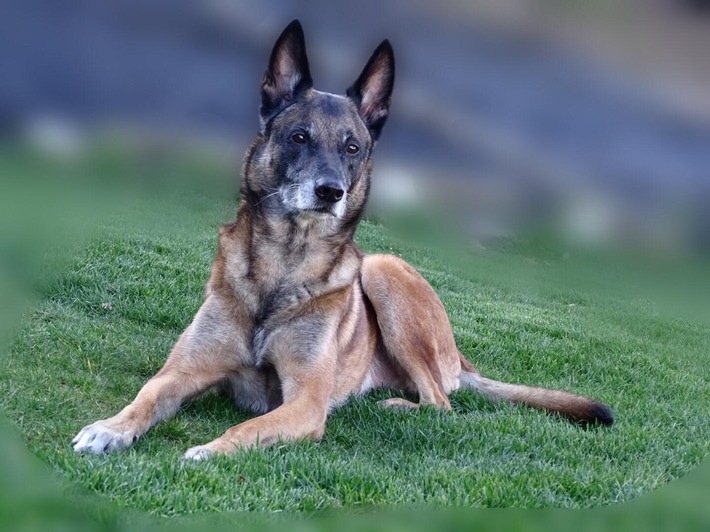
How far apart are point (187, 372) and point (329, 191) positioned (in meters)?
1.30

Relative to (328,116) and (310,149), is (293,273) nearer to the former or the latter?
(310,149)

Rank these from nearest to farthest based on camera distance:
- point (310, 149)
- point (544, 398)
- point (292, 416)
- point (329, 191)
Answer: point (292, 416) < point (329, 191) < point (310, 149) < point (544, 398)

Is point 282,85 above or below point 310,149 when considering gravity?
above

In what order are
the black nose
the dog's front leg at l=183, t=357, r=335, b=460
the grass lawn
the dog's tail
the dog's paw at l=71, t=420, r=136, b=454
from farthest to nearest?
the dog's tail < the black nose < the dog's front leg at l=183, t=357, r=335, b=460 < the dog's paw at l=71, t=420, r=136, b=454 < the grass lawn

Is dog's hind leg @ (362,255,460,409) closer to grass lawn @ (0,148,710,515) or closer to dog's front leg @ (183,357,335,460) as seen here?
grass lawn @ (0,148,710,515)

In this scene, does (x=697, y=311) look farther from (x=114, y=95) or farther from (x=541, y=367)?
(x=541, y=367)

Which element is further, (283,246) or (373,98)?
(283,246)

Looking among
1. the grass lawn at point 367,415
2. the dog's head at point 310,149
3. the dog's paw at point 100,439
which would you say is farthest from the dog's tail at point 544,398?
the dog's paw at point 100,439

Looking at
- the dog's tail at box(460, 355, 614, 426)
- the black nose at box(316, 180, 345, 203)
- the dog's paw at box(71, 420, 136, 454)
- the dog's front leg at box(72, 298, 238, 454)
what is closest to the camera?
the dog's paw at box(71, 420, 136, 454)

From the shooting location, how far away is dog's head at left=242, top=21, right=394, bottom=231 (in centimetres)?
445

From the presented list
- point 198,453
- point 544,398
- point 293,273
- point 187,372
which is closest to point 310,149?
point 293,273

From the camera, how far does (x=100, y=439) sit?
133 inches

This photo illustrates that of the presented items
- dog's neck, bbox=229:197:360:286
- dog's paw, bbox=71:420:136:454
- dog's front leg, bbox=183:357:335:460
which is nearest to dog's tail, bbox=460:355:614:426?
dog's front leg, bbox=183:357:335:460

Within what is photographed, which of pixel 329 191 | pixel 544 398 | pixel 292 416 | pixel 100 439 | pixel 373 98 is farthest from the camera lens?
pixel 544 398
